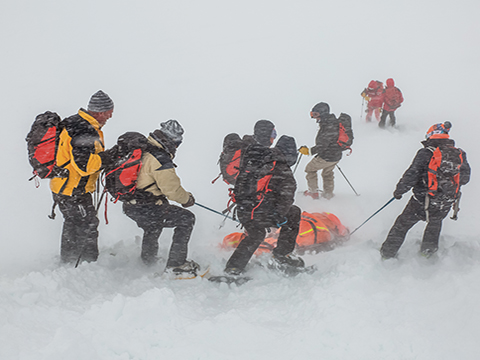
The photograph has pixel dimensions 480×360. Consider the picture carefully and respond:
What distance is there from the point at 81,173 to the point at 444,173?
4.14 meters

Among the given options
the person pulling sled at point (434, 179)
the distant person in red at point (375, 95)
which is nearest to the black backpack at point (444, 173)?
the person pulling sled at point (434, 179)

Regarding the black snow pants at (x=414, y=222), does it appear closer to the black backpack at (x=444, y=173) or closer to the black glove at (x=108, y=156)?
the black backpack at (x=444, y=173)

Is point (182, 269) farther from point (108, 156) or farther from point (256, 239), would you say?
point (108, 156)

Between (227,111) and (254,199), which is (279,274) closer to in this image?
(254,199)

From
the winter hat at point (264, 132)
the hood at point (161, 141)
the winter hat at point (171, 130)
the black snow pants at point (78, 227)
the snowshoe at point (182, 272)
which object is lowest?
the snowshoe at point (182, 272)

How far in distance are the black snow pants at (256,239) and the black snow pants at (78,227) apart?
1722mm

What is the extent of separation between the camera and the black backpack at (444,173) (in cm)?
405

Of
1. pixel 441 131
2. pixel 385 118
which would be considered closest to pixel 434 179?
pixel 441 131

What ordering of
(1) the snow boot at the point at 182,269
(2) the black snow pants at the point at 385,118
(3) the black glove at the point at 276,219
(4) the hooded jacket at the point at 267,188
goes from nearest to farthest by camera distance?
(4) the hooded jacket at the point at 267,188 < (3) the black glove at the point at 276,219 < (1) the snow boot at the point at 182,269 < (2) the black snow pants at the point at 385,118

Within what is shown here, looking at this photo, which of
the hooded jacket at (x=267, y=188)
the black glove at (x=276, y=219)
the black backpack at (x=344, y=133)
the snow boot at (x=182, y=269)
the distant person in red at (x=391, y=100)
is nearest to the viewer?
the hooded jacket at (x=267, y=188)

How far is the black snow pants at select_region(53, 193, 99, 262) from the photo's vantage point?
405 cm

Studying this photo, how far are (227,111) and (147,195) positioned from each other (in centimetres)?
1270

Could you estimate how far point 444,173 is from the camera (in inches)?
162

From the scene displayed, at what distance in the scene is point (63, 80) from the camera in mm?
19281
